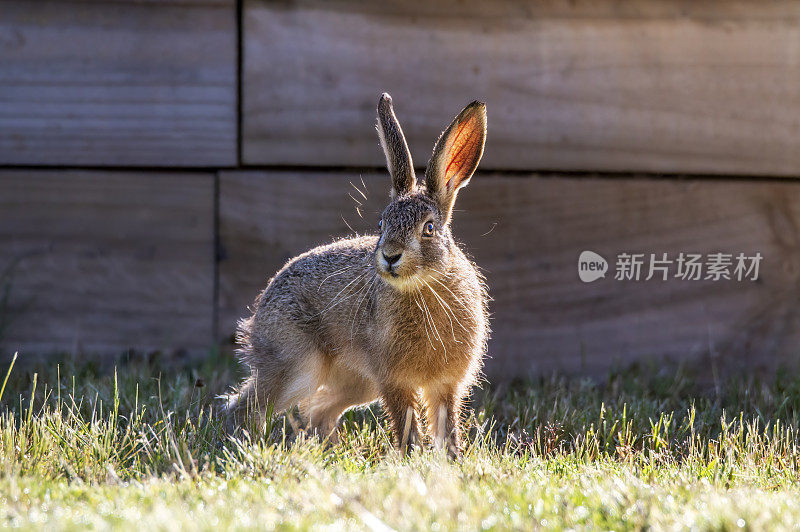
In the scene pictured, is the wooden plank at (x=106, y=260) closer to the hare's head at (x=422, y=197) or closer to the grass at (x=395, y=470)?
the grass at (x=395, y=470)

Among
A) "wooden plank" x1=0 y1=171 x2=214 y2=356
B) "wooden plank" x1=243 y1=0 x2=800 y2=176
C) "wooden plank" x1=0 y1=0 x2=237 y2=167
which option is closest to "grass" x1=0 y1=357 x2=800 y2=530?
"wooden plank" x1=0 y1=171 x2=214 y2=356

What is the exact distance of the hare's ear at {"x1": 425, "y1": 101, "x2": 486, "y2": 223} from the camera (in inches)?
135

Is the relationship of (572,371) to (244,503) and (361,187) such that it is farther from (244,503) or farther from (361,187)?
(244,503)

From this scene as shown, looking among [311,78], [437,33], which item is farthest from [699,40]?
[311,78]

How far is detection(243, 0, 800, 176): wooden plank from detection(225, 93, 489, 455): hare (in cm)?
143

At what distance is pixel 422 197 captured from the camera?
11.5 ft

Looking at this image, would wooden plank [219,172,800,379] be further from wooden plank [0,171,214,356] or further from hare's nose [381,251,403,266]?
hare's nose [381,251,403,266]

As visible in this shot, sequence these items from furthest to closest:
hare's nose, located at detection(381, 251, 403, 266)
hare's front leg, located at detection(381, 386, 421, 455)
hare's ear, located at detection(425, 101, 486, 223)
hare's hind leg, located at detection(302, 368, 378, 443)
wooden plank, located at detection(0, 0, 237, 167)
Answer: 1. wooden plank, located at detection(0, 0, 237, 167)
2. hare's hind leg, located at detection(302, 368, 378, 443)
3. hare's ear, located at detection(425, 101, 486, 223)
4. hare's front leg, located at detection(381, 386, 421, 455)
5. hare's nose, located at detection(381, 251, 403, 266)

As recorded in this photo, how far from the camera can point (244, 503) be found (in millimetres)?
2250

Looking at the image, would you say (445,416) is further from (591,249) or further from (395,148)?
(591,249)

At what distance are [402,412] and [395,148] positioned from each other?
1.13m

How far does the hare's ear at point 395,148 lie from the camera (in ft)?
11.5

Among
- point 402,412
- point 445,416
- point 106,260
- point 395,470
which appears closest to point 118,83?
point 106,260

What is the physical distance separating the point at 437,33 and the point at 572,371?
2307 mm
